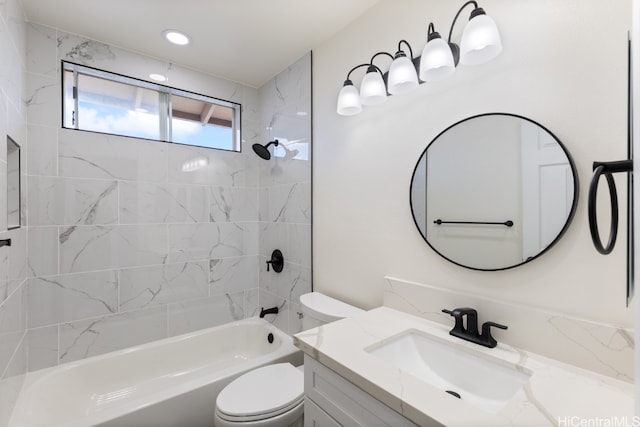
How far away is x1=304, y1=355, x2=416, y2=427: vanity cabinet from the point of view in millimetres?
825

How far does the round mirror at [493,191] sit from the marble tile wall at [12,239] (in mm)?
1842

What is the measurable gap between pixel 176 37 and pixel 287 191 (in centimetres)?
126

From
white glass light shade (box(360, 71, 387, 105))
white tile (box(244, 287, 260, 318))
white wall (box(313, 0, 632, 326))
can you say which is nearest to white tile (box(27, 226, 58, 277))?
white tile (box(244, 287, 260, 318))

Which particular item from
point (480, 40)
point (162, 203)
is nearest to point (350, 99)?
point (480, 40)

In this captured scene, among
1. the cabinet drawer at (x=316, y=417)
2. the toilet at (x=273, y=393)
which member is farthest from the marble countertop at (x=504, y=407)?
the toilet at (x=273, y=393)

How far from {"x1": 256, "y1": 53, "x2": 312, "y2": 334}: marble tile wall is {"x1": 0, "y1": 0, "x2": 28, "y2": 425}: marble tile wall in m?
1.51

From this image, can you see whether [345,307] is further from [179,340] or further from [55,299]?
[55,299]

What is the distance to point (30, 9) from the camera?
161 centimetres

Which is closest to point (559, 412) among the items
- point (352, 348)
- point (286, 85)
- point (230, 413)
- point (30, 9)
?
point (352, 348)

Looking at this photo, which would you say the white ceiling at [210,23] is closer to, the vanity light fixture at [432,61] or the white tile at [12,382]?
the vanity light fixture at [432,61]

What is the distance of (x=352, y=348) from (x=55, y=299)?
1949 millimetres

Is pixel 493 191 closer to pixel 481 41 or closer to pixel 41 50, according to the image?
pixel 481 41

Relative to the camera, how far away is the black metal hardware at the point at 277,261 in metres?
2.34

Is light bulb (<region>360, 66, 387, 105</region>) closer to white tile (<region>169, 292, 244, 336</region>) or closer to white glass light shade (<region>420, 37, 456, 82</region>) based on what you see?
white glass light shade (<region>420, 37, 456, 82</region>)
